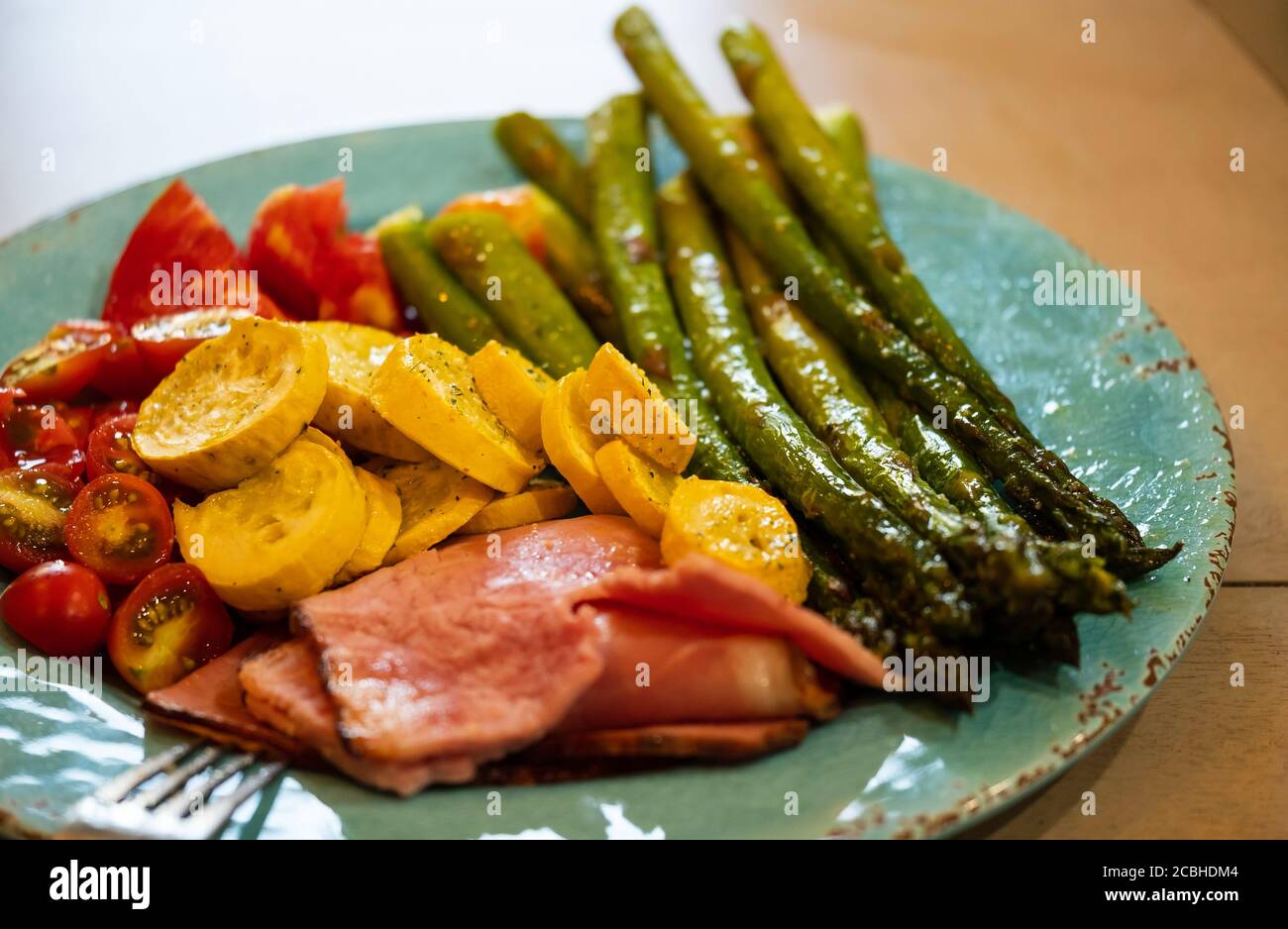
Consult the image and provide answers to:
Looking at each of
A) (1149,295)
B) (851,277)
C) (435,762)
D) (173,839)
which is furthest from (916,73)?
(173,839)

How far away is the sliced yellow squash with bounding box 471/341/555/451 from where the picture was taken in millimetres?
3719

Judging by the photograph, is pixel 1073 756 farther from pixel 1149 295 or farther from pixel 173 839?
pixel 1149 295

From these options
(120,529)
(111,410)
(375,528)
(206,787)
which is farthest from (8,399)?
(206,787)

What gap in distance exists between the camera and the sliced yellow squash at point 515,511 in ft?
12.1

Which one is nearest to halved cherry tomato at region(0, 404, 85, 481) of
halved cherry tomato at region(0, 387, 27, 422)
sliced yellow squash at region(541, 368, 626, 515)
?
halved cherry tomato at region(0, 387, 27, 422)

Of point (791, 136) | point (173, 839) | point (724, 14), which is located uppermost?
point (724, 14)

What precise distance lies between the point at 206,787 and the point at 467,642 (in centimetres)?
76

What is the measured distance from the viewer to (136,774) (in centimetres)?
279

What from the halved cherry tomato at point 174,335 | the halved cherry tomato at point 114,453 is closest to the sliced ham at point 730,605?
the halved cherry tomato at point 114,453

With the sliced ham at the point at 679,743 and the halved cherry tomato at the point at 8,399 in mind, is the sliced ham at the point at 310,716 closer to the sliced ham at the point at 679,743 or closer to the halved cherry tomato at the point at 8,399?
the sliced ham at the point at 679,743

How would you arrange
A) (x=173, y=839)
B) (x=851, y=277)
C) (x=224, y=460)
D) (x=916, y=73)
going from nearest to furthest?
(x=173, y=839)
(x=224, y=460)
(x=851, y=277)
(x=916, y=73)

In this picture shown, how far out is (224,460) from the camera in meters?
3.47
